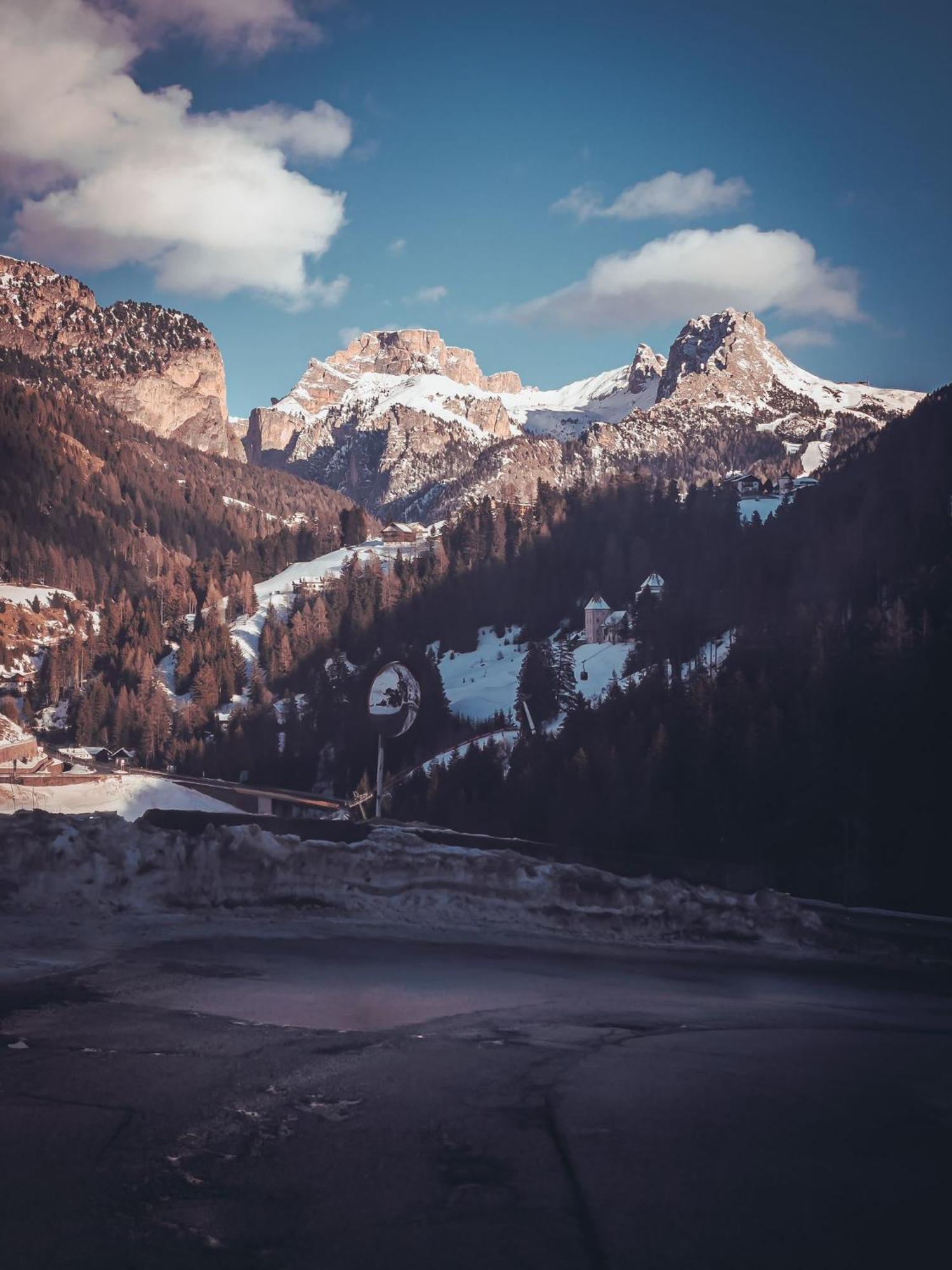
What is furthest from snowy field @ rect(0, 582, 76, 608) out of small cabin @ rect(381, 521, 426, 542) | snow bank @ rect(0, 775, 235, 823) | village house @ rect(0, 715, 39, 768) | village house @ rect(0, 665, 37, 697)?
snow bank @ rect(0, 775, 235, 823)

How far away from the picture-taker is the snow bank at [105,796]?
86.3ft

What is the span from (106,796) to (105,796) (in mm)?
63

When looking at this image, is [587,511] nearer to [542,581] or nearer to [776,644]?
[542,581]

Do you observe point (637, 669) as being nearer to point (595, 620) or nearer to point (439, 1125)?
point (595, 620)

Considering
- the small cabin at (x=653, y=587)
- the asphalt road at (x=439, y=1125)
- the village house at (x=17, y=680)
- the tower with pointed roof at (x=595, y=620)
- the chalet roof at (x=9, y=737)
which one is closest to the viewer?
the asphalt road at (x=439, y=1125)

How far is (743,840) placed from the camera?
26.0 metres

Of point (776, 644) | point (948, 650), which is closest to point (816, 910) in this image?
point (948, 650)

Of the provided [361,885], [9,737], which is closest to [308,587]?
[9,737]

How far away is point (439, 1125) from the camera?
169 inches

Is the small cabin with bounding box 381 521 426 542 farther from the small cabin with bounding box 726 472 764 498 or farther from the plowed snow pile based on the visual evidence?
the plowed snow pile

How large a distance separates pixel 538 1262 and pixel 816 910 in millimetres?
8852

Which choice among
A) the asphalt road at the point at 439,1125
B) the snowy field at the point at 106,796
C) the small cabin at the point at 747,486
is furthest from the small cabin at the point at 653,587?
the asphalt road at the point at 439,1125

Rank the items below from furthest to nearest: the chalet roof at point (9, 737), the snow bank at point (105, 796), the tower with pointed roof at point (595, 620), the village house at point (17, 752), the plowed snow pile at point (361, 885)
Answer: the tower with pointed roof at point (595, 620) → the chalet roof at point (9, 737) → the village house at point (17, 752) → the snow bank at point (105, 796) → the plowed snow pile at point (361, 885)

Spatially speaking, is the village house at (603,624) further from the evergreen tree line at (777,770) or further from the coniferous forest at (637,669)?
the evergreen tree line at (777,770)
